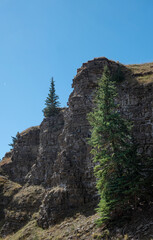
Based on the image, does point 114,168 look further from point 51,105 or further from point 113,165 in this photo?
point 51,105

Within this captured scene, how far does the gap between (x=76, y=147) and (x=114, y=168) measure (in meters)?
10.8

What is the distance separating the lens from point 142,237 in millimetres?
13047

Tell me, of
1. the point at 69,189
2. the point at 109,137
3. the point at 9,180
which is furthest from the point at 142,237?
the point at 9,180

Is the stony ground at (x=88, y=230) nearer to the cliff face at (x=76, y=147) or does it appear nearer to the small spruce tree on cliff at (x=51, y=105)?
the cliff face at (x=76, y=147)

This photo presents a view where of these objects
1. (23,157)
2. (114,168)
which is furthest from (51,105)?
(114,168)

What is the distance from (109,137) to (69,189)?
421 inches

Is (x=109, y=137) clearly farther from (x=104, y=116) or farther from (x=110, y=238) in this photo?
(x=110, y=238)

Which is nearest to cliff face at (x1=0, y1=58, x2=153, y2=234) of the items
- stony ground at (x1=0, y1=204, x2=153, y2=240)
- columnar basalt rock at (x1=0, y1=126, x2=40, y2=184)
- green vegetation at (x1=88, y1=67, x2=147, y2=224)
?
columnar basalt rock at (x1=0, y1=126, x2=40, y2=184)

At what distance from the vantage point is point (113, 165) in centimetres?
1733

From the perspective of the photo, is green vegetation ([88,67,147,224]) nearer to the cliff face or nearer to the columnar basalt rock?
the cliff face

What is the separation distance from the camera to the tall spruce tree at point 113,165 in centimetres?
1573

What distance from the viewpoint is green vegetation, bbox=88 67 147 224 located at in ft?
51.4

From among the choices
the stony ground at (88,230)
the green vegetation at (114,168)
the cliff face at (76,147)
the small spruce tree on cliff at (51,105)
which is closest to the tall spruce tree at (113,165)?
the green vegetation at (114,168)

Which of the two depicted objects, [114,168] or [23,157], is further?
[23,157]
